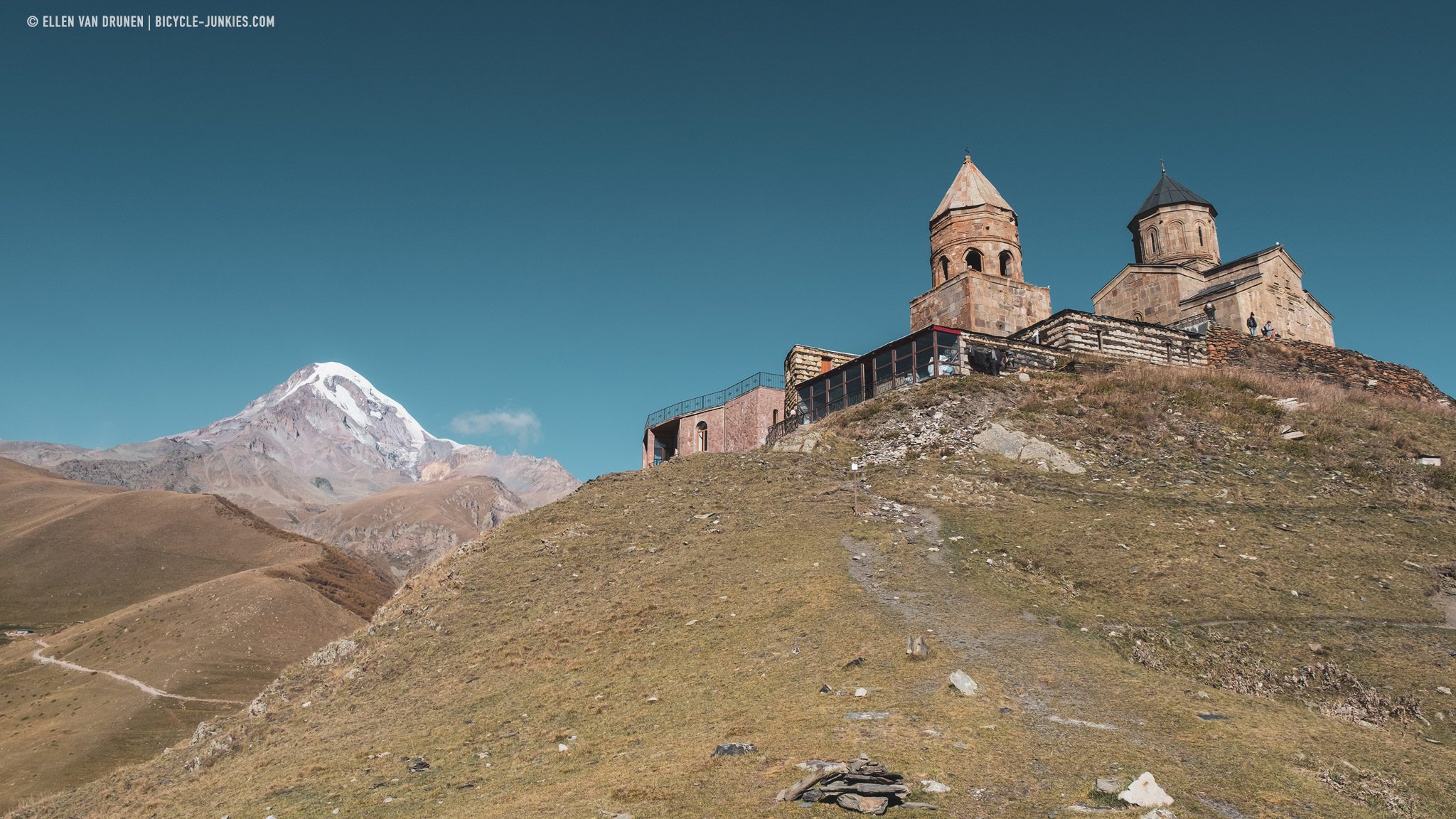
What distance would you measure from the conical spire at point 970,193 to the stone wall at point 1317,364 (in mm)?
12143

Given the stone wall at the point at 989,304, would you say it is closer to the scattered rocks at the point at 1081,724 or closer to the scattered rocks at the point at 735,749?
the scattered rocks at the point at 1081,724

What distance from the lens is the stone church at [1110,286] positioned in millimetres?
41312

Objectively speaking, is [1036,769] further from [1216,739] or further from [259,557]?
[259,557]

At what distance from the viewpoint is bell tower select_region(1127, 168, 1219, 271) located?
4922 centimetres

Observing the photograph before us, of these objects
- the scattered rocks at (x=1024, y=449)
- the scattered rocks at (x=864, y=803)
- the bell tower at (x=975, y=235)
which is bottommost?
the scattered rocks at (x=864, y=803)

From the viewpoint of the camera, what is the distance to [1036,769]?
390 inches

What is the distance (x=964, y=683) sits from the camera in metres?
12.6

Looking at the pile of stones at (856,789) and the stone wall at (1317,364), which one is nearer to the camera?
the pile of stones at (856,789)

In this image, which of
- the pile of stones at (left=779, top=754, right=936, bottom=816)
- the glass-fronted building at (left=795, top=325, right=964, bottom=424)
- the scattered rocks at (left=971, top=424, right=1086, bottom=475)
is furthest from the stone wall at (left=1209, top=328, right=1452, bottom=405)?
the pile of stones at (left=779, top=754, right=936, bottom=816)

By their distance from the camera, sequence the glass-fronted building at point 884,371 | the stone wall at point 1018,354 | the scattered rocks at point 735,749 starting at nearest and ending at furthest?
the scattered rocks at point 735,749 < the glass-fronted building at point 884,371 < the stone wall at point 1018,354

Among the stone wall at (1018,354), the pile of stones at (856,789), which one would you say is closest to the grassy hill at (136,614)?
the pile of stones at (856,789)

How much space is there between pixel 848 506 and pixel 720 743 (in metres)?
13.4

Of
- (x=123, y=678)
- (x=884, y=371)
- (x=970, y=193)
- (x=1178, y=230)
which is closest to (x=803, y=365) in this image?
(x=884, y=371)

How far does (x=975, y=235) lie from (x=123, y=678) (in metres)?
65.2
